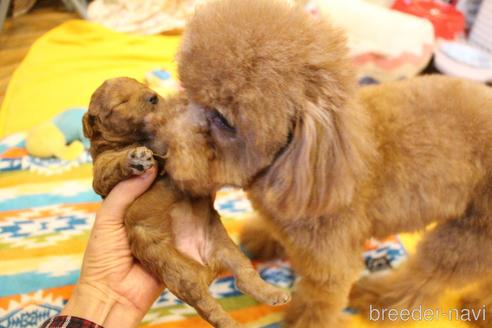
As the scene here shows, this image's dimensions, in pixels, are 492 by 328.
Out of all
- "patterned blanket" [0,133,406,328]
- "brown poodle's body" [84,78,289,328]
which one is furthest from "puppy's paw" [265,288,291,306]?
"patterned blanket" [0,133,406,328]

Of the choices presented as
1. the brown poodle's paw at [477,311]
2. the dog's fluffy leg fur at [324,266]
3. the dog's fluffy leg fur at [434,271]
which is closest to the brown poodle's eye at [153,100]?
the dog's fluffy leg fur at [324,266]

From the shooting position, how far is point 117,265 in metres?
1.05

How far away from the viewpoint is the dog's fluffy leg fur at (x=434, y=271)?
3.67 ft

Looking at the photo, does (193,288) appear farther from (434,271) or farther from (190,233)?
(434,271)

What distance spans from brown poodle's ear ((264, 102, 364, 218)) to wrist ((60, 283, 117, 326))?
539 millimetres

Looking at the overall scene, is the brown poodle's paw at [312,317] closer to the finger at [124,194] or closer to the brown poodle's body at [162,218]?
the brown poodle's body at [162,218]

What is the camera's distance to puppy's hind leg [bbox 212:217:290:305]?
0.93m

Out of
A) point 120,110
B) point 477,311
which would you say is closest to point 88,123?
point 120,110

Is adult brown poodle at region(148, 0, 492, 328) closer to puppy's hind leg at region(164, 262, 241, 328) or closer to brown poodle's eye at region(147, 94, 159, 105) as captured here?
brown poodle's eye at region(147, 94, 159, 105)

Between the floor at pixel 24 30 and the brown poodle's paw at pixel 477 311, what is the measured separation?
7.78ft

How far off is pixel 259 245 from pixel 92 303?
2.15 ft

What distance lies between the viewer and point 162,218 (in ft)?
3.03

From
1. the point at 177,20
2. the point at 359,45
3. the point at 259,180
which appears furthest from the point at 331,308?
the point at 177,20

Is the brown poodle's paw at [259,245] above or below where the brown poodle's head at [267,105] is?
below
